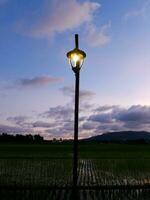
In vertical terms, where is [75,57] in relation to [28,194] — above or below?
above

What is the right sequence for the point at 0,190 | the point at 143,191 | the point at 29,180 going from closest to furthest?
the point at 0,190 < the point at 143,191 < the point at 29,180

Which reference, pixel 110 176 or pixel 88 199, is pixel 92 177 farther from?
pixel 88 199

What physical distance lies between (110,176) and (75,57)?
22.9 metres

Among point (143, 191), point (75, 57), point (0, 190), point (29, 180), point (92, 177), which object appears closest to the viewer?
point (75, 57)

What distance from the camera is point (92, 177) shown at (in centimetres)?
3756

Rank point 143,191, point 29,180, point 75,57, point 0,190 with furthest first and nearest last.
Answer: point 29,180 → point 143,191 → point 0,190 → point 75,57

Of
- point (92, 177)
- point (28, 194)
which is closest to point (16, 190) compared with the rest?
point (28, 194)

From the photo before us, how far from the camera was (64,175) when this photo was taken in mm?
39094

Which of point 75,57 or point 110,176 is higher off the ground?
point 75,57

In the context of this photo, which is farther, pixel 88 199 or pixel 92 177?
pixel 92 177

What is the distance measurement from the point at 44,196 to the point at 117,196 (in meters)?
3.39

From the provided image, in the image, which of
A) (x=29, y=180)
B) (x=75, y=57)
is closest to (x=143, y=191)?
(x=75, y=57)

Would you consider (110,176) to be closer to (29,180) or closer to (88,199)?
(29,180)

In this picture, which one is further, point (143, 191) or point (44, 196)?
point (143, 191)
